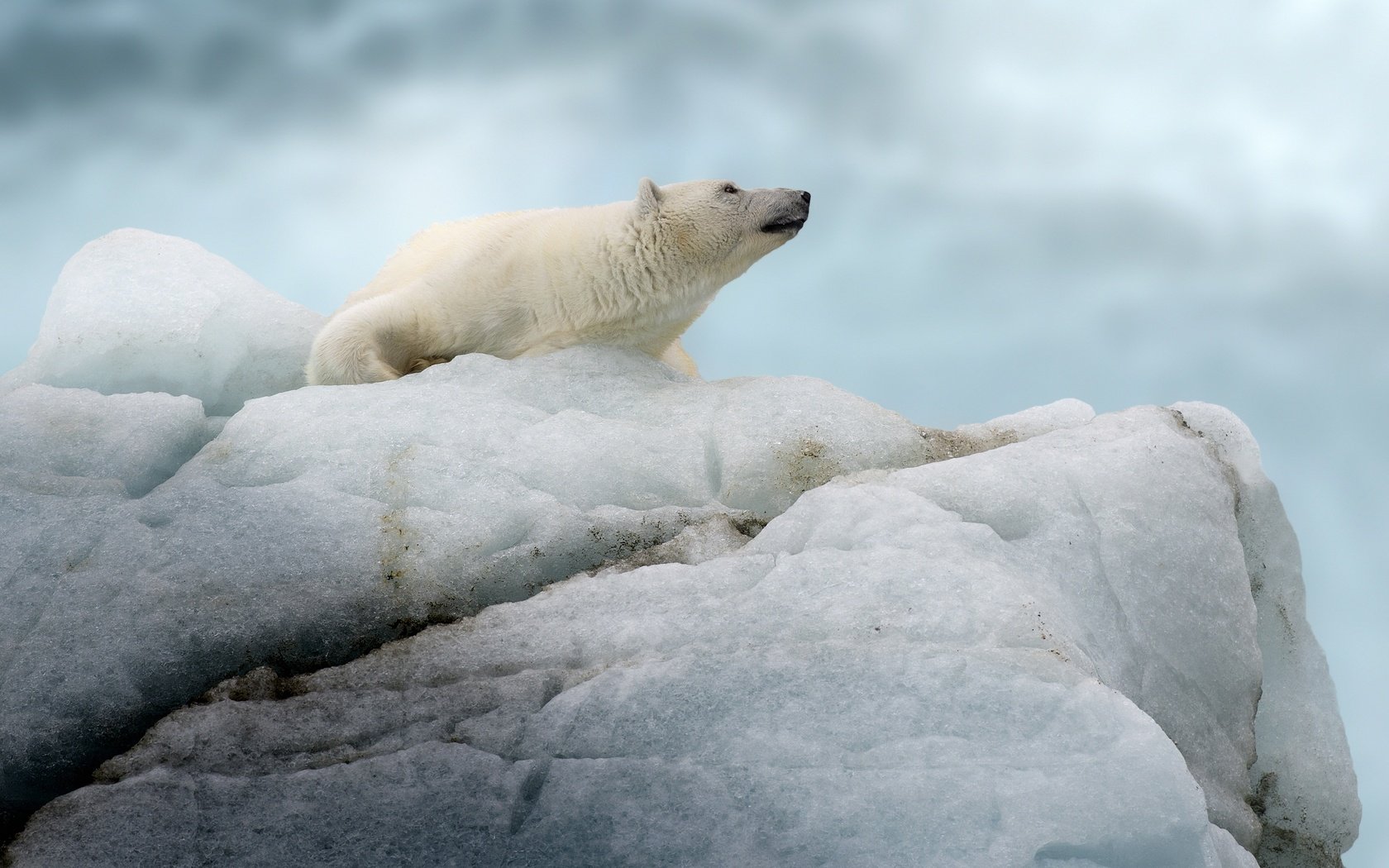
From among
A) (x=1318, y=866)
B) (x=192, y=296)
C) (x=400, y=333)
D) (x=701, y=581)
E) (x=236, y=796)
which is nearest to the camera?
(x=236, y=796)

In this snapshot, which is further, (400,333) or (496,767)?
(400,333)

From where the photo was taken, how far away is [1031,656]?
3283mm

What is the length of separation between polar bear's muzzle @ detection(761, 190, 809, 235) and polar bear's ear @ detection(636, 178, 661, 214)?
26.2 inches

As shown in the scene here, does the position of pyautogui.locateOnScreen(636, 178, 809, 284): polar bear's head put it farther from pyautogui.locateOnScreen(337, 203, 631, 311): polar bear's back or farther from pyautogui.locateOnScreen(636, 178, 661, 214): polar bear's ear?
pyautogui.locateOnScreen(337, 203, 631, 311): polar bear's back

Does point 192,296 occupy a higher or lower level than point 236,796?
higher

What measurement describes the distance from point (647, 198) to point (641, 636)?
370cm

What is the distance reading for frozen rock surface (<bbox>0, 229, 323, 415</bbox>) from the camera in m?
6.75

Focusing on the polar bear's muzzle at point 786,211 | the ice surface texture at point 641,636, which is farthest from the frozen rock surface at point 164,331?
the polar bear's muzzle at point 786,211

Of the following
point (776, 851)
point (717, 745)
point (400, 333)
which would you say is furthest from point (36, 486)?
point (776, 851)

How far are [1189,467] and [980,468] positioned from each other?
966mm

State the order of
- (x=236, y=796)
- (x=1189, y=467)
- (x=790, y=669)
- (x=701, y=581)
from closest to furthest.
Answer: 1. (x=236, y=796)
2. (x=790, y=669)
3. (x=701, y=581)
4. (x=1189, y=467)

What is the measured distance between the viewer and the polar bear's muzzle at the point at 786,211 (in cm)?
682

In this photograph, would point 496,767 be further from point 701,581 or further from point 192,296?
point 192,296

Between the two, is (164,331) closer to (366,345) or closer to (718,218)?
(366,345)
